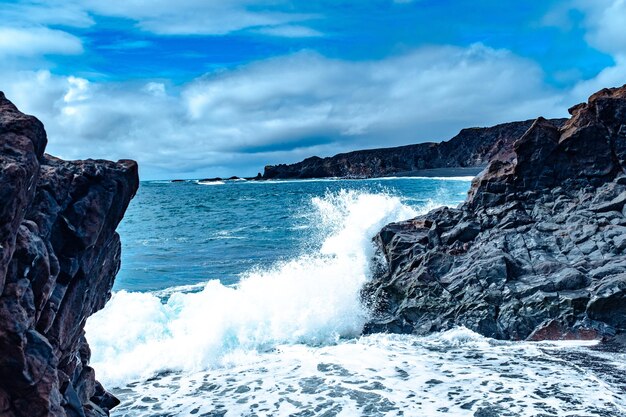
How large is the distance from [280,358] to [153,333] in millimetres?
3636

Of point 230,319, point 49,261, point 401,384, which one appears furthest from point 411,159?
point 49,261

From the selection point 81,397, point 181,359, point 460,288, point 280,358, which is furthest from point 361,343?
point 81,397

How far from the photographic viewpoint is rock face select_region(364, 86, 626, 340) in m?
11.6

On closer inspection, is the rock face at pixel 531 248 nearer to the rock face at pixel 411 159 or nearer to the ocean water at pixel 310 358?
the ocean water at pixel 310 358

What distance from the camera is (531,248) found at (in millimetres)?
13500

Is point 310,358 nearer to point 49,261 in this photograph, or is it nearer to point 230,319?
point 230,319

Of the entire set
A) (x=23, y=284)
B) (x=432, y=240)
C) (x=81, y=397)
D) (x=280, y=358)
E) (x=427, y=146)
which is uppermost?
(x=427, y=146)

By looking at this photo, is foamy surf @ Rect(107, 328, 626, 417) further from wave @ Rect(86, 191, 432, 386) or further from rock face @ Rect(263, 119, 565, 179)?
rock face @ Rect(263, 119, 565, 179)

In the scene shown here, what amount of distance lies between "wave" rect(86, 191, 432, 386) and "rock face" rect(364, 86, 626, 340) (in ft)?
Result: 3.02

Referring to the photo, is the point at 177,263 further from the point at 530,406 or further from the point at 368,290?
the point at 530,406

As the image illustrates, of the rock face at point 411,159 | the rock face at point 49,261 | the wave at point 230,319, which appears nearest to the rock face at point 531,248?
the wave at point 230,319

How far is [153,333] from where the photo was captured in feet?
43.4

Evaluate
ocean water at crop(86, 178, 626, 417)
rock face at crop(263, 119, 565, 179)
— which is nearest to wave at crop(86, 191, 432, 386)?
ocean water at crop(86, 178, 626, 417)

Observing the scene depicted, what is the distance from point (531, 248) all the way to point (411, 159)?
434 feet
